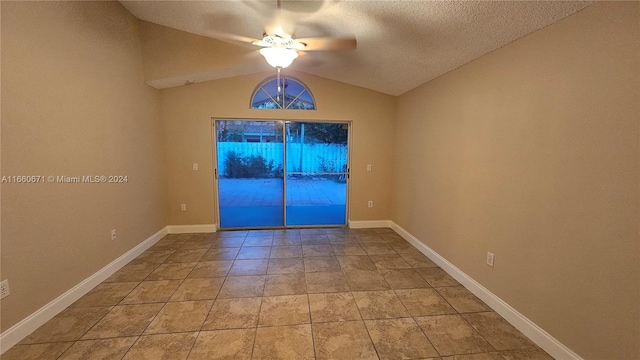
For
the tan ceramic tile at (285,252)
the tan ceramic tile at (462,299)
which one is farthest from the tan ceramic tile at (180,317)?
the tan ceramic tile at (462,299)

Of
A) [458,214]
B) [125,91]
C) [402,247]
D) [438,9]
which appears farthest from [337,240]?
[125,91]

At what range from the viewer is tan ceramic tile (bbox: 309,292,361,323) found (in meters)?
2.05

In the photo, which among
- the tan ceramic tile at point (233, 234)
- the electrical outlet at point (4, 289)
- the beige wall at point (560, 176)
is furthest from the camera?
the tan ceramic tile at point (233, 234)

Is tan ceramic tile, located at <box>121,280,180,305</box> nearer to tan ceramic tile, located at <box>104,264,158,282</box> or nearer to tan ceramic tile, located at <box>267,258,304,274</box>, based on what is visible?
tan ceramic tile, located at <box>104,264,158,282</box>

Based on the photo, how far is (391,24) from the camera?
7.06 ft

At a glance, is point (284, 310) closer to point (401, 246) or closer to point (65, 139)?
point (401, 246)

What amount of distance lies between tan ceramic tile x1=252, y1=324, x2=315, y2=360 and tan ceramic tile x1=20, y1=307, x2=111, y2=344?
136 centimetres

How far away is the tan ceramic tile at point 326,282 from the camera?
248 centimetres

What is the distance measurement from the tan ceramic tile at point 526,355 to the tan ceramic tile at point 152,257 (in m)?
3.55

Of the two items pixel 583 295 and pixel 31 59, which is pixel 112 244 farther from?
pixel 583 295

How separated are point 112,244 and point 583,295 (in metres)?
4.16

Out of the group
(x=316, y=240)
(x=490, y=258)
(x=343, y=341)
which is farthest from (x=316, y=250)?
(x=490, y=258)

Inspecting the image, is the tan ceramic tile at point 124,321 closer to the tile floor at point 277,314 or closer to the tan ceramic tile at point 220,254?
the tile floor at point 277,314

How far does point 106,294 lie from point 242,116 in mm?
2834
